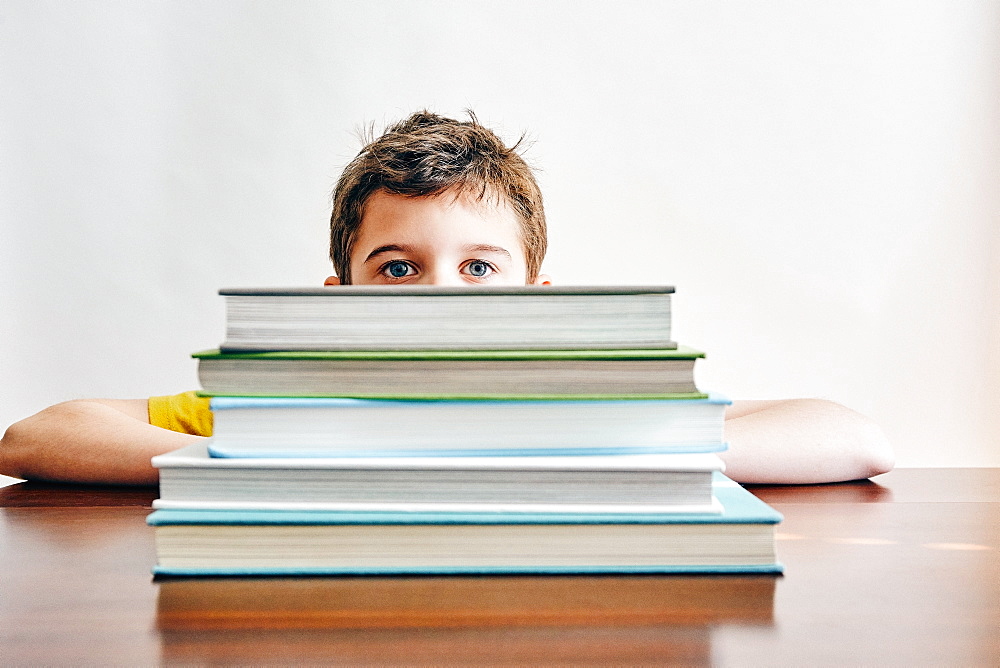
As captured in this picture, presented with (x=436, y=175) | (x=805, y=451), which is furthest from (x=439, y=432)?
(x=436, y=175)

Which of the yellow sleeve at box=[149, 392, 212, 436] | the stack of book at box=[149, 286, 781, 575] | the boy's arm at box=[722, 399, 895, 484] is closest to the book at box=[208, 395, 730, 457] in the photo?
the stack of book at box=[149, 286, 781, 575]

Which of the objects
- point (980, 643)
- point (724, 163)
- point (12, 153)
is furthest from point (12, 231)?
point (980, 643)

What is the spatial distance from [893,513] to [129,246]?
7.60 feet

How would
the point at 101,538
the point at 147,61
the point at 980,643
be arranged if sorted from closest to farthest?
the point at 980,643, the point at 101,538, the point at 147,61

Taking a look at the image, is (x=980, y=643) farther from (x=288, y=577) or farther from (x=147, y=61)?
(x=147, y=61)

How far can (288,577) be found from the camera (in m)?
0.41

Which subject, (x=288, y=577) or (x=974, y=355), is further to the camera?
(x=974, y=355)

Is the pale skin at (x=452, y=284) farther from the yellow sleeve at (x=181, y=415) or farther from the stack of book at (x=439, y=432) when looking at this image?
the stack of book at (x=439, y=432)

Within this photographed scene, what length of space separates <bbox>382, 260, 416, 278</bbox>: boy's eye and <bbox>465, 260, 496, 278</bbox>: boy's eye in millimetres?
82

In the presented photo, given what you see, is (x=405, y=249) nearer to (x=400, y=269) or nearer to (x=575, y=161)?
(x=400, y=269)

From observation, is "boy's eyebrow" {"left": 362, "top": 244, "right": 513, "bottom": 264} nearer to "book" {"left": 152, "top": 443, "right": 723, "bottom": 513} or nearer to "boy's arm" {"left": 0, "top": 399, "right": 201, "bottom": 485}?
"boy's arm" {"left": 0, "top": 399, "right": 201, "bottom": 485}

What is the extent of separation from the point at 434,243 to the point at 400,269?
62 mm

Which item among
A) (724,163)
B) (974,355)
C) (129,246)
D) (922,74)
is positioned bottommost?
(974,355)

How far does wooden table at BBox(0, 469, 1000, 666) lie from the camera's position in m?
0.33
